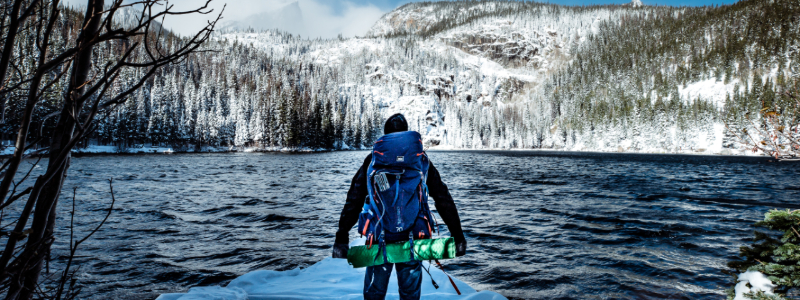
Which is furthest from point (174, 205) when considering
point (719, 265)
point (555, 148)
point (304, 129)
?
point (555, 148)

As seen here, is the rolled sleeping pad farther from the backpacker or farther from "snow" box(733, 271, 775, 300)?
"snow" box(733, 271, 775, 300)

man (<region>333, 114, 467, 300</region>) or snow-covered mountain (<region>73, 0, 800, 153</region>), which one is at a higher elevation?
snow-covered mountain (<region>73, 0, 800, 153</region>)

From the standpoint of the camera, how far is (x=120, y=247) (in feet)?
24.5

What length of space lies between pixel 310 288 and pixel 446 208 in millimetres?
2710

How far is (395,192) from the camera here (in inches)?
133

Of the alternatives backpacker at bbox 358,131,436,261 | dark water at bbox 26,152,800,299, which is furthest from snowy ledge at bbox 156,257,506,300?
backpacker at bbox 358,131,436,261

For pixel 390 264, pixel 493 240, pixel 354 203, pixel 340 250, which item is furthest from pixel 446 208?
pixel 493 240

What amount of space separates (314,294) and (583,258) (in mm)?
5587

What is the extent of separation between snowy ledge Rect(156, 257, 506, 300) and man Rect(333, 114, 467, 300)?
138 cm

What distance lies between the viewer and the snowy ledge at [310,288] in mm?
4477

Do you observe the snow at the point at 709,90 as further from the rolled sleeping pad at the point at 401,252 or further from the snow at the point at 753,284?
the rolled sleeping pad at the point at 401,252

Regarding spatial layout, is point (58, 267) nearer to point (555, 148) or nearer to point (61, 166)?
point (61, 166)

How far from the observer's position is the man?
3.50 meters

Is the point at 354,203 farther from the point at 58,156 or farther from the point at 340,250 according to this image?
the point at 58,156
